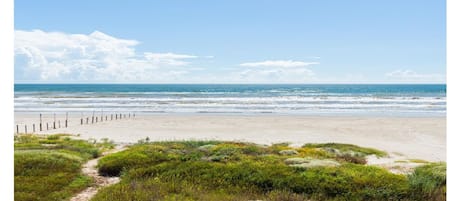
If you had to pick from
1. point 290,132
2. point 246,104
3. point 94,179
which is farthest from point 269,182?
point 246,104

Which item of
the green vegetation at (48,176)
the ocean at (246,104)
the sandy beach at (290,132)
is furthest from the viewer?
the ocean at (246,104)

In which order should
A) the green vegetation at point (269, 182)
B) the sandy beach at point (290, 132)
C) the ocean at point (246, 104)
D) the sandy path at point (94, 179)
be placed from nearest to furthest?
the green vegetation at point (269, 182) < the sandy path at point (94, 179) < the sandy beach at point (290, 132) < the ocean at point (246, 104)

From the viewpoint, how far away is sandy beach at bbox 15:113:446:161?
26.8 meters

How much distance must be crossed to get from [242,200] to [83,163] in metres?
8.12

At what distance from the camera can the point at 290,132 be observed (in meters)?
32.9

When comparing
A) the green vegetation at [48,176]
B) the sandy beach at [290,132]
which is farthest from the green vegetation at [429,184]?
the sandy beach at [290,132]

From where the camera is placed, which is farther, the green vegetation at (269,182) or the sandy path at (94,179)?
the sandy path at (94,179)

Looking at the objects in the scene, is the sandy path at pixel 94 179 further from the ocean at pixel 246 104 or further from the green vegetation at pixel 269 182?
the ocean at pixel 246 104

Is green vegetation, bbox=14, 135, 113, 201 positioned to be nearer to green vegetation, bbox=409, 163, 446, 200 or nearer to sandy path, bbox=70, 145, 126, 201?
sandy path, bbox=70, 145, 126, 201

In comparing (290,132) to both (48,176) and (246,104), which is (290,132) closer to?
(48,176)

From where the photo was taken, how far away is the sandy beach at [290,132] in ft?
87.9

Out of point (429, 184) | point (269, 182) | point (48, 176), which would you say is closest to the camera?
point (429, 184)

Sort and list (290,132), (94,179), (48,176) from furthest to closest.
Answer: (290,132) → (94,179) → (48,176)

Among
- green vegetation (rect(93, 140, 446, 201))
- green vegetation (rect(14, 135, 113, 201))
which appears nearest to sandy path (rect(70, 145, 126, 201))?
green vegetation (rect(14, 135, 113, 201))
